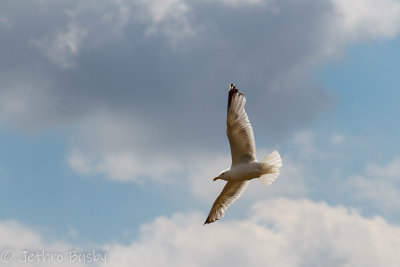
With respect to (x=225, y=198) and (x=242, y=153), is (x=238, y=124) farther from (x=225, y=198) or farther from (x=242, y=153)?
(x=225, y=198)

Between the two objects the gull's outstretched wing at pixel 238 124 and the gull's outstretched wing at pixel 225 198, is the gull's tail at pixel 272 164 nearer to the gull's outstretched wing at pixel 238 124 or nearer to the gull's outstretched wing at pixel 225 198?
the gull's outstretched wing at pixel 238 124

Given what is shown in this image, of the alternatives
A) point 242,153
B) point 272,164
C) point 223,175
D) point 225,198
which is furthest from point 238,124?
point 225,198

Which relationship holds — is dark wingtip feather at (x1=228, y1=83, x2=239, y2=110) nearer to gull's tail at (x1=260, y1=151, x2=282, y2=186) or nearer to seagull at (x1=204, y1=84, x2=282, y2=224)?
seagull at (x1=204, y1=84, x2=282, y2=224)

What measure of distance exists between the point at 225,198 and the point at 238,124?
4.04 metres

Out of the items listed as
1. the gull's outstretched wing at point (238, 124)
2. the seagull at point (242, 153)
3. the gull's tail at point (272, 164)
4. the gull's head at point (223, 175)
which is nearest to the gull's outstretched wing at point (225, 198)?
the seagull at point (242, 153)

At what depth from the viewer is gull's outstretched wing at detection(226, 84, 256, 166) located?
2353cm

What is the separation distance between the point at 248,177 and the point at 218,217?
2.85m

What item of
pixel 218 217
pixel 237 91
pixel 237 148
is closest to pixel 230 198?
pixel 218 217

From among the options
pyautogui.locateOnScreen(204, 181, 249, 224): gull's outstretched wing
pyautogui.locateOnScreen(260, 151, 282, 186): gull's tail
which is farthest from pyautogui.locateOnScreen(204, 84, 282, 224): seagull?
pyautogui.locateOnScreen(204, 181, 249, 224): gull's outstretched wing

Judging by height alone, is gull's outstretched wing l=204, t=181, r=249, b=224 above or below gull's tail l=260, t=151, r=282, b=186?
above

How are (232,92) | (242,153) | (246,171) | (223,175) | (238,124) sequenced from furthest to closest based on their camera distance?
(223,175), (242,153), (246,171), (232,92), (238,124)

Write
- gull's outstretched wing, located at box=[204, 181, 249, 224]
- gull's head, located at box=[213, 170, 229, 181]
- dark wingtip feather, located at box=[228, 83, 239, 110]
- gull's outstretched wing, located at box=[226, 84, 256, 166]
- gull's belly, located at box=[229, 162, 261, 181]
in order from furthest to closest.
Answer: gull's outstretched wing, located at box=[204, 181, 249, 224] < gull's head, located at box=[213, 170, 229, 181] < gull's belly, located at box=[229, 162, 261, 181] < dark wingtip feather, located at box=[228, 83, 239, 110] < gull's outstretched wing, located at box=[226, 84, 256, 166]

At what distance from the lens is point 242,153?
24.0m

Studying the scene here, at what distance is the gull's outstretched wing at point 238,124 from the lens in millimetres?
23531
